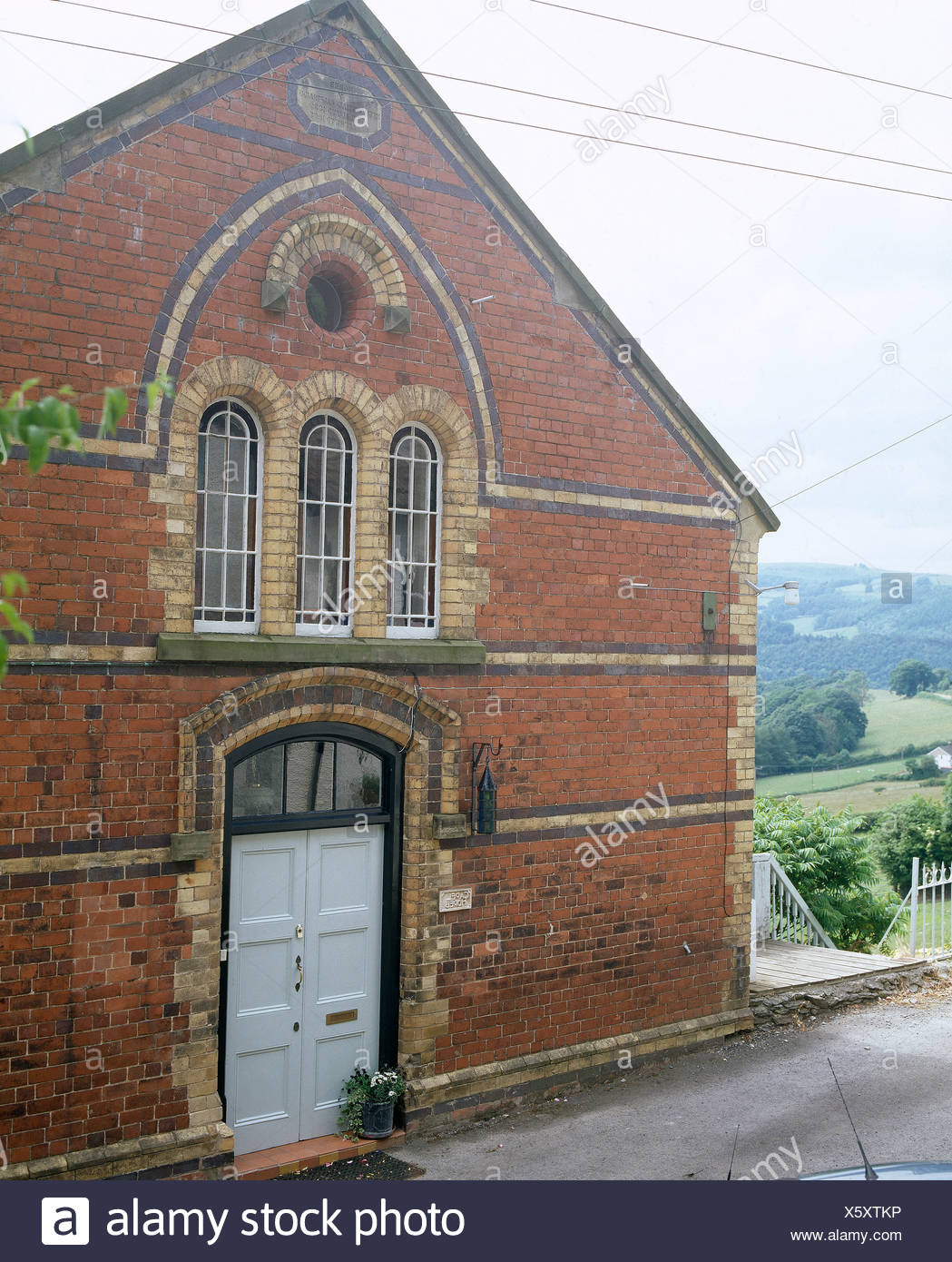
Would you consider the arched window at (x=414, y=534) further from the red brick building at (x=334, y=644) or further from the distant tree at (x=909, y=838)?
the distant tree at (x=909, y=838)

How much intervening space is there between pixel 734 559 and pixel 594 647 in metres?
2.18

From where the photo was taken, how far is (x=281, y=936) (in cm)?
930

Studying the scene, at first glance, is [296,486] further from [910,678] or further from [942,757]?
[910,678]

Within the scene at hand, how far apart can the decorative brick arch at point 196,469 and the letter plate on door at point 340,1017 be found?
3253 mm

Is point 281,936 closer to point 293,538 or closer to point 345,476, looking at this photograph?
point 293,538

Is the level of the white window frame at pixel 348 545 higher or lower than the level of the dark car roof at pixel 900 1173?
higher

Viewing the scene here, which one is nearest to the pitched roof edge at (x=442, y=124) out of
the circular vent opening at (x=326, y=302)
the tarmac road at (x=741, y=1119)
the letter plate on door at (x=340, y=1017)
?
the circular vent opening at (x=326, y=302)

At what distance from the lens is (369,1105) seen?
372 inches

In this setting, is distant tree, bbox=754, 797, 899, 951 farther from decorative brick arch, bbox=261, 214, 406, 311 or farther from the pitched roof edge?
decorative brick arch, bbox=261, 214, 406, 311

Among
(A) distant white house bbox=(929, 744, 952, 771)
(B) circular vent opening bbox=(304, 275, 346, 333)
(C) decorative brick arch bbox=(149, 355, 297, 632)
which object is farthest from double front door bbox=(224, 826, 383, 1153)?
(A) distant white house bbox=(929, 744, 952, 771)

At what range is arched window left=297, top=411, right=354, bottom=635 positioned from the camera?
370 inches

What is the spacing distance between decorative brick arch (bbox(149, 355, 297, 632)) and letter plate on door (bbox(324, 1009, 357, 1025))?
3253 millimetres

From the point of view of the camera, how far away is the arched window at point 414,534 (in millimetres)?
9945

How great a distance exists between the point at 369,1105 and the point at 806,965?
7.02 m
